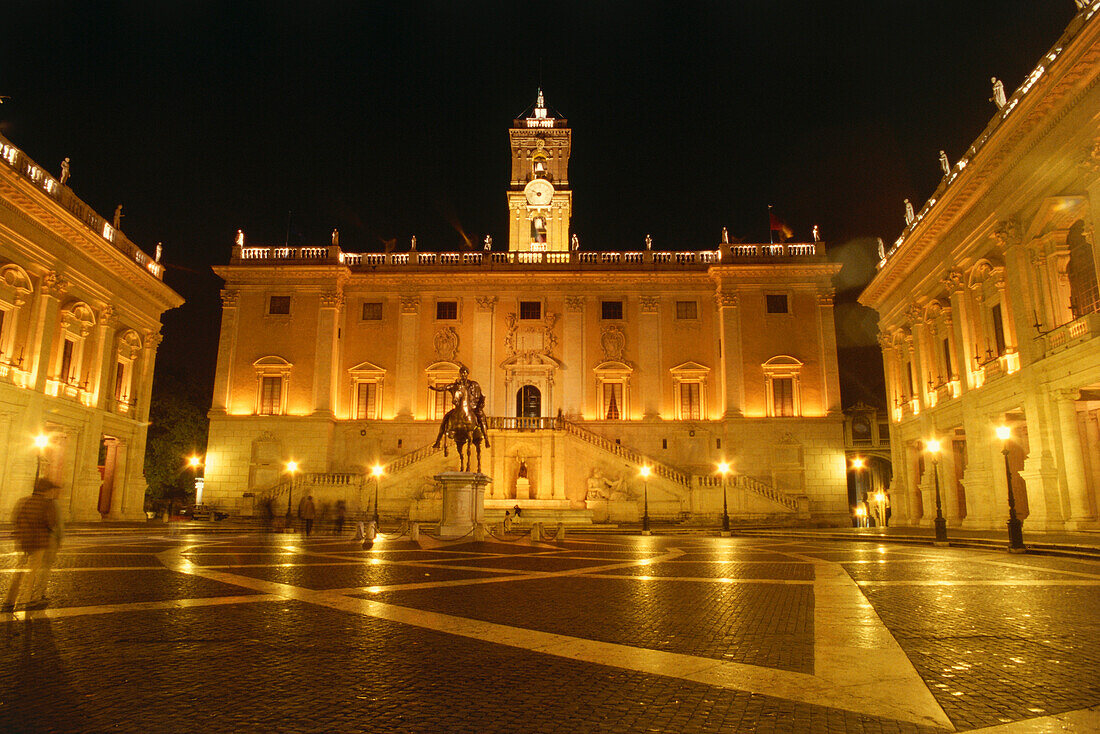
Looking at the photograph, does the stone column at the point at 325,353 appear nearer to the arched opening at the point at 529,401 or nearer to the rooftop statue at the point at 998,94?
the arched opening at the point at 529,401

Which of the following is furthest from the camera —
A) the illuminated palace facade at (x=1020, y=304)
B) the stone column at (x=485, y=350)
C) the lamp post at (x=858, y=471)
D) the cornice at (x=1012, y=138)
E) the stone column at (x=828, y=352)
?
the lamp post at (x=858, y=471)

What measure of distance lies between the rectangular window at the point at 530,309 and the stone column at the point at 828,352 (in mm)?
17453

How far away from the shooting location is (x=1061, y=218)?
21.7m

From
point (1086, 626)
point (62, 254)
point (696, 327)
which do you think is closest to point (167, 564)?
point (1086, 626)

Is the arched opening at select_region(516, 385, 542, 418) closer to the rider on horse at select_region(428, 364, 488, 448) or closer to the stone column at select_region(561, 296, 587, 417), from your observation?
the stone column at select_region(561, 296, 587, 417)

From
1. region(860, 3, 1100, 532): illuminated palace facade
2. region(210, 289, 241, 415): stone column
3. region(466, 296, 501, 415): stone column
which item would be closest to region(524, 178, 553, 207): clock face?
region(466, 296, 501, 415): stone column

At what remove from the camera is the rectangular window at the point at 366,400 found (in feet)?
144

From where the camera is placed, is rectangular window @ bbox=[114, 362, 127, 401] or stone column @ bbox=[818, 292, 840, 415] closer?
rectangular window @ bbox=[114, 362, 127, 401]

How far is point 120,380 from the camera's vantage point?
3756 cm

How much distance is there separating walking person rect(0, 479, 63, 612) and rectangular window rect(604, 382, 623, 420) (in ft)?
119

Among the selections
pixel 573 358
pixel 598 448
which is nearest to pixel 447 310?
pixel 573 358

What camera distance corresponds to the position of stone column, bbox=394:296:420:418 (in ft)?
142

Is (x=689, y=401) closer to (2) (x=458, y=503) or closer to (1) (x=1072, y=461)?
(1) (x=1072, y=461)

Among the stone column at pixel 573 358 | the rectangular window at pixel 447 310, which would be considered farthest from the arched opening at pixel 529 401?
the rectangular window at pixel 447 310
